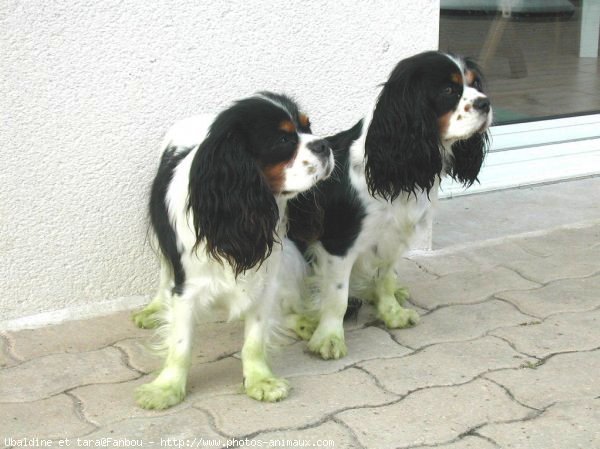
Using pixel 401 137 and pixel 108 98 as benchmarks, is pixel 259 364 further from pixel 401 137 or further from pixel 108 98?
pixel 108 98

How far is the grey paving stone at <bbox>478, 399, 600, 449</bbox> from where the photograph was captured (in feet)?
8.35

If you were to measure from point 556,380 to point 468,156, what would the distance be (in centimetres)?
101

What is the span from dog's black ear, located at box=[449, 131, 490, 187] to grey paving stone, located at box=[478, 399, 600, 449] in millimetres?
1133

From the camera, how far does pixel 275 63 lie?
3754 millimetres

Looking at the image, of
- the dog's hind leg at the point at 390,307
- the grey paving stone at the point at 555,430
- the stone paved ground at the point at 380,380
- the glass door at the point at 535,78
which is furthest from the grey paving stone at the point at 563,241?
the grey paving stone at the point at 555,430

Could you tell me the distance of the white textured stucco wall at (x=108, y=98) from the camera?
3.31 meters

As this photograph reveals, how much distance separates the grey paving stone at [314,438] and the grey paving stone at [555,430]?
411mm

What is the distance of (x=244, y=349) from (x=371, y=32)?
1673 millimetres

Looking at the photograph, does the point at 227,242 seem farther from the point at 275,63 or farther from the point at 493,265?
the point at 493,265

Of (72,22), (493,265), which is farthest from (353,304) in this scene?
(72,22)

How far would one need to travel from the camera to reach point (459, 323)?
3508 millimetres

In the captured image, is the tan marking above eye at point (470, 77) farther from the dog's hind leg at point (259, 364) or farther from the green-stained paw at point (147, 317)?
the green-stained paw at point (147, 317)

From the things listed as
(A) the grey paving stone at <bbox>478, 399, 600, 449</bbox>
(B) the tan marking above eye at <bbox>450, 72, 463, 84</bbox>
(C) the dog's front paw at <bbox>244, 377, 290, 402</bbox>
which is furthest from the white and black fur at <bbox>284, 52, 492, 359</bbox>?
(A) the grey paving stone at <bbox>478, 399, 600, 449</bbox>

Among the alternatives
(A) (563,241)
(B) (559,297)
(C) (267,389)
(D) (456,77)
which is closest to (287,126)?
(D) (456,77)
